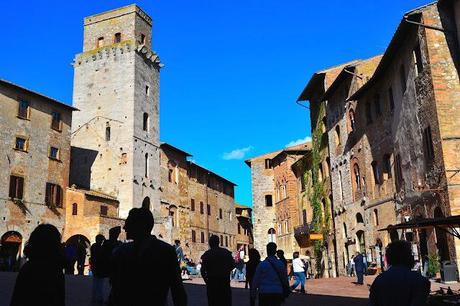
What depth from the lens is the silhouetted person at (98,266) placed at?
26.1 feet

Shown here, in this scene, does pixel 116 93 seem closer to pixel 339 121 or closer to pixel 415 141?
pixel 339 121

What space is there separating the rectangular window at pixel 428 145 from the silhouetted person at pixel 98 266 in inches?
566

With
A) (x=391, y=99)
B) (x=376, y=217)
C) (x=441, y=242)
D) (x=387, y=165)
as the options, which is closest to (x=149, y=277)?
(x=441, y=242)

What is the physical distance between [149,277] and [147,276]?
0.02 metres

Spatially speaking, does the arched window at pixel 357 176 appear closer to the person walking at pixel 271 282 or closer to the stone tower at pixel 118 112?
the stone tower at pixel 118 112

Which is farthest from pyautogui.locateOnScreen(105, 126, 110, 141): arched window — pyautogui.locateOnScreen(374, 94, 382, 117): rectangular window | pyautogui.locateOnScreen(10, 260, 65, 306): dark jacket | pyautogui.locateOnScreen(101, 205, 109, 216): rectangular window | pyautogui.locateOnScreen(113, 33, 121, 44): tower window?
pyautogui.locateOnScreen(10, 260, 65, 306): dark jacket

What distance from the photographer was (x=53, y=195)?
112 ft

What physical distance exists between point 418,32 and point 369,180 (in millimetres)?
10080

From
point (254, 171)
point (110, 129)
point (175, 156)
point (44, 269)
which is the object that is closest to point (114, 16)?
point (110, 129)

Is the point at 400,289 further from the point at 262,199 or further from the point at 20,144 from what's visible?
the point at 262,199

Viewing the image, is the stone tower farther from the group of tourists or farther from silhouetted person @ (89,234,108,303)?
the group of tourists

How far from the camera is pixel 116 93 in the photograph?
4400 cm

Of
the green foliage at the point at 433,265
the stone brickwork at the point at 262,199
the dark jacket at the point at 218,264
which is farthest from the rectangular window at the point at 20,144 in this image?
the dark jacket at the point at 218,264

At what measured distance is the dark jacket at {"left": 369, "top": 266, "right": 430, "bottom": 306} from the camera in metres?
4.31
